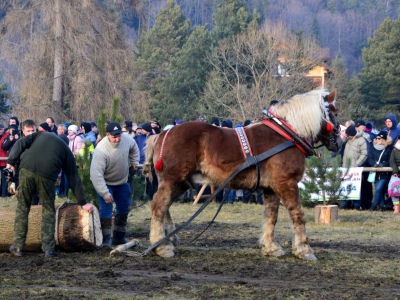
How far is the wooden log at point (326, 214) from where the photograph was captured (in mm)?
15203

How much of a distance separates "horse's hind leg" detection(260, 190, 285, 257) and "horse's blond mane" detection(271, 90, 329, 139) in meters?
1.00

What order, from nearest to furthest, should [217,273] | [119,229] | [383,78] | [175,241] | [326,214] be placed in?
1. [217,273]
2. [175,241]
3. [119,229]
4. [326,214]
5. [383,78]

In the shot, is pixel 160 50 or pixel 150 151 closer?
pixel 150 151

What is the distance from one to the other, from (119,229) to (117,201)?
1.64 ft

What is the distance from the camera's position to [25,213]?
10.3m

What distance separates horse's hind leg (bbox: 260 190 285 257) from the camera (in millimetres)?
10367

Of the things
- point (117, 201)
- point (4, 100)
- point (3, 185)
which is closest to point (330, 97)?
point (117, 201)

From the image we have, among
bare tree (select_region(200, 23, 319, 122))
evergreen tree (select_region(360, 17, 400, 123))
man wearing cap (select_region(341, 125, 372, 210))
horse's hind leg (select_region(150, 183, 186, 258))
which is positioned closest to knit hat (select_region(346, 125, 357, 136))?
man wearing cap (select_region(341, 125, 372, 210))

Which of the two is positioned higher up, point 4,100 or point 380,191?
point 4,100

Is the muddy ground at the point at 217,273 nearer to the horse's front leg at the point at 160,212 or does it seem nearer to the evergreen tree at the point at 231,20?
the horse's front leg at the point at 160,212

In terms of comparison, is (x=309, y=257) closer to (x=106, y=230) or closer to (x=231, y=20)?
(x=106, y=230)

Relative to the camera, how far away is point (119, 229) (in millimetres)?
11445

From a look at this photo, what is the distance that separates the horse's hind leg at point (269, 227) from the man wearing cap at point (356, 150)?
7.33 metres

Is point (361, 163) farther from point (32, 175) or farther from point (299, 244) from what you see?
point (32, 175)
